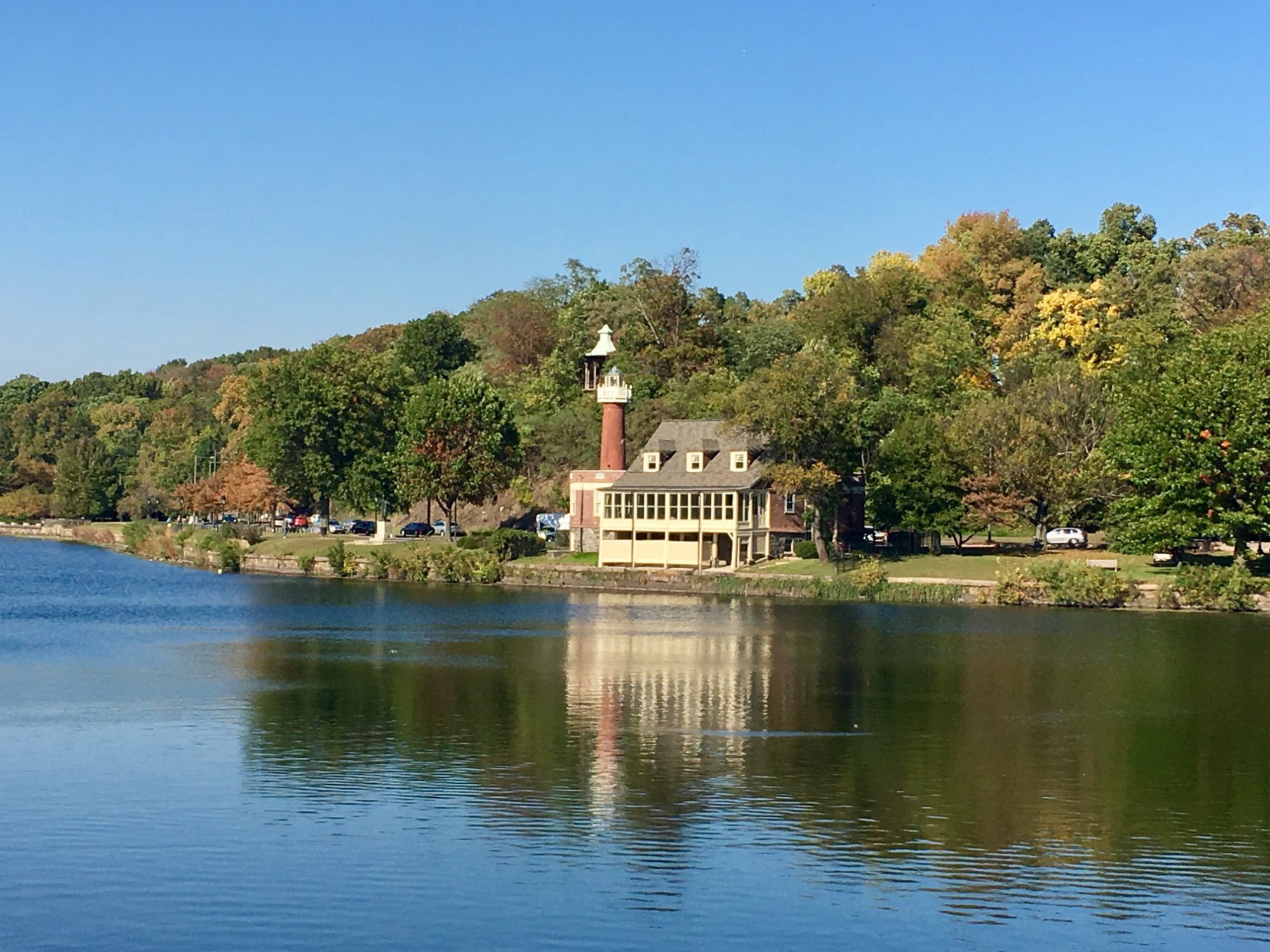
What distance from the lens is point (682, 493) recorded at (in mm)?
86688

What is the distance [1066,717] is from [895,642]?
16673 mm

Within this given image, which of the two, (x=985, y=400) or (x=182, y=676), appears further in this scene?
(x=985, y=400)

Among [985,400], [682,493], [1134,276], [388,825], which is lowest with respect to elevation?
[388,825]

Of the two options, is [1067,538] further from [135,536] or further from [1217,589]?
[135,536]

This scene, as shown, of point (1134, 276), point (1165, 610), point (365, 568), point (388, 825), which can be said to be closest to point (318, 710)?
point (388, 825)

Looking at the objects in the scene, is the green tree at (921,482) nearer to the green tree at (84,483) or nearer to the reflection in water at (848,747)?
the reflection in water at (848,747)

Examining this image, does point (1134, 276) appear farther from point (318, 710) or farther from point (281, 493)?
point (318, 710)

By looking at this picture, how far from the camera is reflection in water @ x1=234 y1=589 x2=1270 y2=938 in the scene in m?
24.8

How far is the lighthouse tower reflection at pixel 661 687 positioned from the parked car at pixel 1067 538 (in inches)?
1026

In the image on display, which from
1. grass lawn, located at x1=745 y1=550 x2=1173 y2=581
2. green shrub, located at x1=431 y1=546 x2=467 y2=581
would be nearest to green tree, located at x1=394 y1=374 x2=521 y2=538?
green shrub, located at x1=431 y1=546 x2=467 y2=581

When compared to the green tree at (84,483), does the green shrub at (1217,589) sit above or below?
below

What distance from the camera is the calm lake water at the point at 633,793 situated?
21.9m

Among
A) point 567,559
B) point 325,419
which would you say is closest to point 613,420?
point 567,559

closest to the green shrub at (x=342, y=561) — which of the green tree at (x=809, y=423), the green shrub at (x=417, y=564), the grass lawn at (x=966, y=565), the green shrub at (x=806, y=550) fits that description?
the green shrub at (x=417, y=564)
